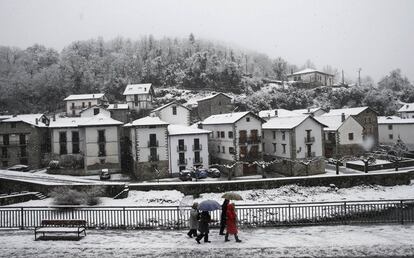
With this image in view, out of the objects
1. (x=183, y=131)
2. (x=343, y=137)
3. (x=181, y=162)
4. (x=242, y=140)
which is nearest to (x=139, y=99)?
Result: (x=183, y=131)

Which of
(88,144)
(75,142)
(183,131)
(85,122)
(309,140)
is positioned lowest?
(309,140)

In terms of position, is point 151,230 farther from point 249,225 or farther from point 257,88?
point 257,88

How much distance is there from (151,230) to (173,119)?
132 feet

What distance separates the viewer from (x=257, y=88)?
317 ft

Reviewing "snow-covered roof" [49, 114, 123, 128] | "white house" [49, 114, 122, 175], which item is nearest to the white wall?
"white house" [49, 114, 122, 175]

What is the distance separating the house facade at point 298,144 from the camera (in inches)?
1630

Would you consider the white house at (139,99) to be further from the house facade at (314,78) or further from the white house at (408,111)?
the house facade at (314,78)

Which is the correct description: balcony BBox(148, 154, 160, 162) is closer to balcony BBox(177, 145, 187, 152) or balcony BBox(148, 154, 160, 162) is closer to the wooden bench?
balcony BBox(177, 145, 187, 152)

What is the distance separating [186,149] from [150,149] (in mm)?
4219

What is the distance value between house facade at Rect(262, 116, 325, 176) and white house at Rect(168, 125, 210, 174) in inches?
374

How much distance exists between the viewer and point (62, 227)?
47.8ft

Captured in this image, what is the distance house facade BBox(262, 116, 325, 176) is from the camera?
41406mm

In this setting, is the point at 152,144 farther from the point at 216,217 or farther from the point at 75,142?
the point at 216,217

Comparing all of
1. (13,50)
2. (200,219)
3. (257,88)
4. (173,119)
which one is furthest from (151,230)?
(13,50)
